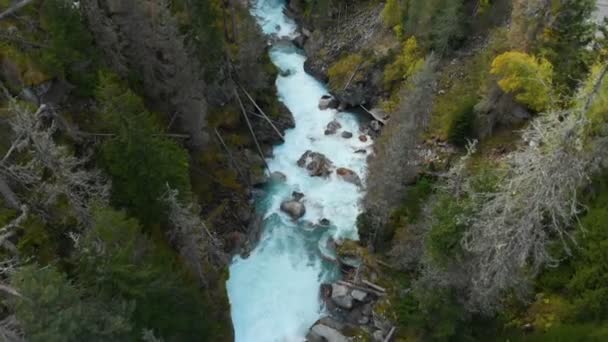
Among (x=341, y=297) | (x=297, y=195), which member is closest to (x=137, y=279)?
(x=341, y=297)

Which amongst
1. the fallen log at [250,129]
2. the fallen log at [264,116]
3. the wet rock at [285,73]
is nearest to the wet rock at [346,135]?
the fallen log at [264,116]

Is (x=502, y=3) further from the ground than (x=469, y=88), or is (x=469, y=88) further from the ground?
(x=502, y=3)

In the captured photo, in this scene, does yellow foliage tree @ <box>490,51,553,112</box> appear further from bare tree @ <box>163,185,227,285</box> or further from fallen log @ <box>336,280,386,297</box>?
bare tree @ <box>163,185,227,285</box>

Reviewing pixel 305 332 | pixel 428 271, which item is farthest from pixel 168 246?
pixel 428 271

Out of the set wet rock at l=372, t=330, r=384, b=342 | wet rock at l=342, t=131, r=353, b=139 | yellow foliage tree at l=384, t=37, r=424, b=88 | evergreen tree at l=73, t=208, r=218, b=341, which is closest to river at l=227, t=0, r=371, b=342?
wet rock at l=342, t=131, r=353, b=139

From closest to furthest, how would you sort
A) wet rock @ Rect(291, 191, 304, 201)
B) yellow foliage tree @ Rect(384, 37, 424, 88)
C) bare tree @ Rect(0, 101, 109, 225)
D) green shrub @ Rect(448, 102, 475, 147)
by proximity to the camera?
bare tree @ Rect(0, 101, 109, 225)
green shrub @ Rect(448, 102, 475, 147)
wet rock @ Rect(291, 191, 304, 201)
yellow foliage tree @ Rect(384, 37, 424, 88)

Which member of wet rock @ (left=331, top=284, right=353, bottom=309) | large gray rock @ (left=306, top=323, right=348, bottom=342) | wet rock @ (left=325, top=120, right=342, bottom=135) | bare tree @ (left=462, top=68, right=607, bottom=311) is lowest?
large gray rock @ (left=306, top=323, right=348, bottom=342)

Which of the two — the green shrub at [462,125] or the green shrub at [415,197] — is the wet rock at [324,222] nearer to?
the green shrub at [415,197]

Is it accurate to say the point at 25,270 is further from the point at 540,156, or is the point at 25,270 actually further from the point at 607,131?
the point at 607,131
